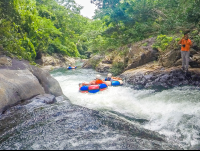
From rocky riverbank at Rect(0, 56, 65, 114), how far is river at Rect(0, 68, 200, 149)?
0.94ft

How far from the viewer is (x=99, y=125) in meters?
3.47

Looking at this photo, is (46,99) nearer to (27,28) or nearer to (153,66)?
(153,66)

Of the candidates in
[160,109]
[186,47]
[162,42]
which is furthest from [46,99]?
[162,42]

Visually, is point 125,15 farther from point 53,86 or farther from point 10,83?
point 10,83

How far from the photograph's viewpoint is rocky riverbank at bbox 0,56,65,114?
459cm

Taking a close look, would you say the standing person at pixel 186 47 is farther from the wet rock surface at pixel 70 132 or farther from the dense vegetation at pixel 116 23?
the wet rock surface at pixel 70 132

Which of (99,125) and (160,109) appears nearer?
(99,125)

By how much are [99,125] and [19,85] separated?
296 centimetres

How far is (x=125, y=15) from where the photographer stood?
44.3ft

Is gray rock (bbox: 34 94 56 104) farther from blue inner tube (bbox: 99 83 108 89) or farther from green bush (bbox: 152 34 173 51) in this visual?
green bush (bbox: 152 34 173 51)

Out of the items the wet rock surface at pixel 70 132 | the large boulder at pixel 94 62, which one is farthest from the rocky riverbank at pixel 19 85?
the large boulder at pixel 94 62

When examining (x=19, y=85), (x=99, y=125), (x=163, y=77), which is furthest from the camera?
(x=163, y=77)

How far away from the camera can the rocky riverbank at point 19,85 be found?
459 cm

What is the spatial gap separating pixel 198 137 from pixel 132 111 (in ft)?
7.03
